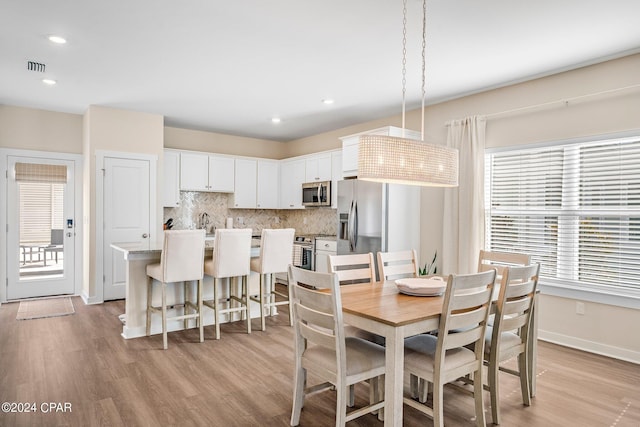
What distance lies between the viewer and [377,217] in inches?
195

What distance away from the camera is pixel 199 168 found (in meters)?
6.58

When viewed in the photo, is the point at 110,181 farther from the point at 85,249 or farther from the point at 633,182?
the point at 633,182

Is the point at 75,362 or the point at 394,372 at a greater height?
the point at 394,372

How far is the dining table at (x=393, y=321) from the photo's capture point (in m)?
1.95

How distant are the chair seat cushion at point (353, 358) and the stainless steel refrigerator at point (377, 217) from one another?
2600 mm

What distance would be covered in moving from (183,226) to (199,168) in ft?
3.38

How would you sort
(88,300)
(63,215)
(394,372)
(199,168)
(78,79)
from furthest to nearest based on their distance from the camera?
1. (199,168)
2. (63,215)
3. (88,300)
4. (78,79)
5. (394,372)

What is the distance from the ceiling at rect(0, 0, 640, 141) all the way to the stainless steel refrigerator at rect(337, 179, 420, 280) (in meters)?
1.15

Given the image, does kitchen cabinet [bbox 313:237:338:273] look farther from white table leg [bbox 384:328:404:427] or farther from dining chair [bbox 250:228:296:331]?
white table leg [bbox 384:328:404:427]

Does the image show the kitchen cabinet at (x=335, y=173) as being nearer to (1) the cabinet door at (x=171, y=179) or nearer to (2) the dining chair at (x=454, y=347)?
(1) the cabinet door at (x=171, y=179)

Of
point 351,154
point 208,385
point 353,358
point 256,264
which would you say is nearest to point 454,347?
point 353,358

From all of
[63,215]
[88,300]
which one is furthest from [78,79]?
[88,300]

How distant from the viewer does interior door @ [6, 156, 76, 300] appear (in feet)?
18.1

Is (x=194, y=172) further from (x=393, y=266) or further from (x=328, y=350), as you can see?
(x=328, y=350)
